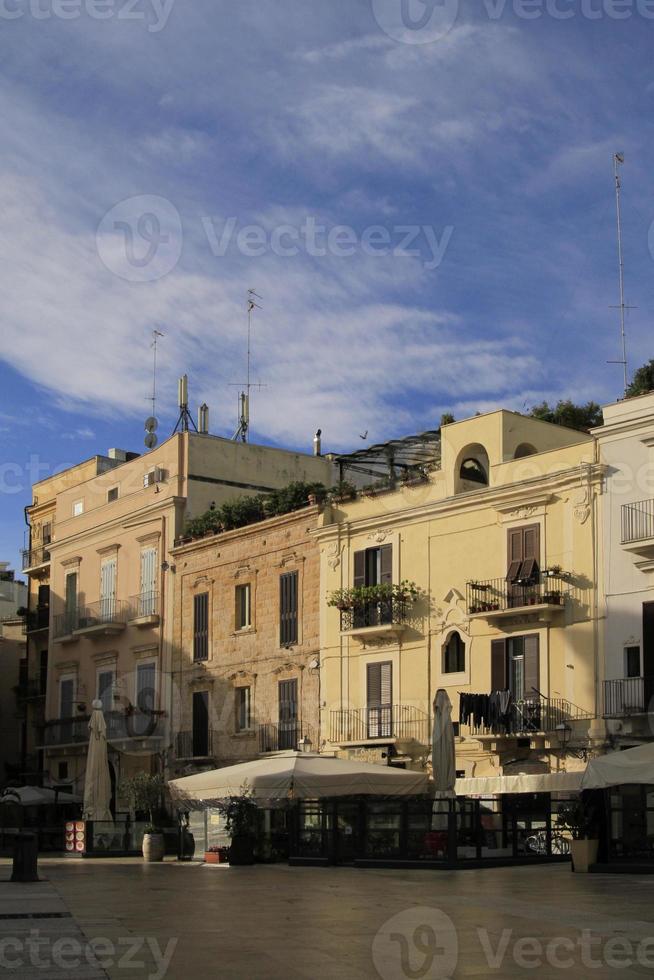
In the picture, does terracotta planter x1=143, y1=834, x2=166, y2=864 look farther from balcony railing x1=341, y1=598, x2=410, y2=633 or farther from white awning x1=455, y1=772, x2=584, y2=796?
white awning x1=455, y1=772, x2=584, y2=796

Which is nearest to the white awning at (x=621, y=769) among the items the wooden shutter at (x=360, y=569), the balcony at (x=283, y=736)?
the wooden shutter at (x=360, y=569)

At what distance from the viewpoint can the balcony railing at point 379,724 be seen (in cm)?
3500

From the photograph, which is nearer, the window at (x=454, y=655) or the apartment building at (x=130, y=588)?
the window at (x=454, y=655)

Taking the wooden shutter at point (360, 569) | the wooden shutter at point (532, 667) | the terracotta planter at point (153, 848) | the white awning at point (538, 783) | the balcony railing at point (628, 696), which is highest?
the wooden shutter at point (360, 569)

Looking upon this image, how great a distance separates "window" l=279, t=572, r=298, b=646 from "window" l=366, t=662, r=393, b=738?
354cm

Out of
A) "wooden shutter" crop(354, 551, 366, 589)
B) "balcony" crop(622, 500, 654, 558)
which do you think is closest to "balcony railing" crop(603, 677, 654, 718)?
"balcony" crop(622, 500, 654, 558)

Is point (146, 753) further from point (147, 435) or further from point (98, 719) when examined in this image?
point (147, 435)

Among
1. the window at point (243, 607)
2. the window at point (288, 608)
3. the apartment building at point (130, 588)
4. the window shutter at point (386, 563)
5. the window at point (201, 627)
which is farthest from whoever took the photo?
the apartment building at point (130, 588)

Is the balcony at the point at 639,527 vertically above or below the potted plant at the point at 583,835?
above

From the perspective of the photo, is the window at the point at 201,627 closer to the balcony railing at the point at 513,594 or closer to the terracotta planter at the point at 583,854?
the balcony railing at the point at 513,594

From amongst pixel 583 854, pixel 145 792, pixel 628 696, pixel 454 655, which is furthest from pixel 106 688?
pixel 583 854

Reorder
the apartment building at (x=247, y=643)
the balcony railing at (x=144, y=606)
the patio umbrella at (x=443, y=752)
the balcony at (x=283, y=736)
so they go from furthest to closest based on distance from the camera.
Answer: the balcony railing at (x=144, y=606), the apartment building at (x=247, y=643), the balcony at (x=283, y=736), the patio umbrella at (x=443, y=752)

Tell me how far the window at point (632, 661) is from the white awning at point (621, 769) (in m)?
7.75

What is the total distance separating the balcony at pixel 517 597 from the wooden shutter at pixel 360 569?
407cm
